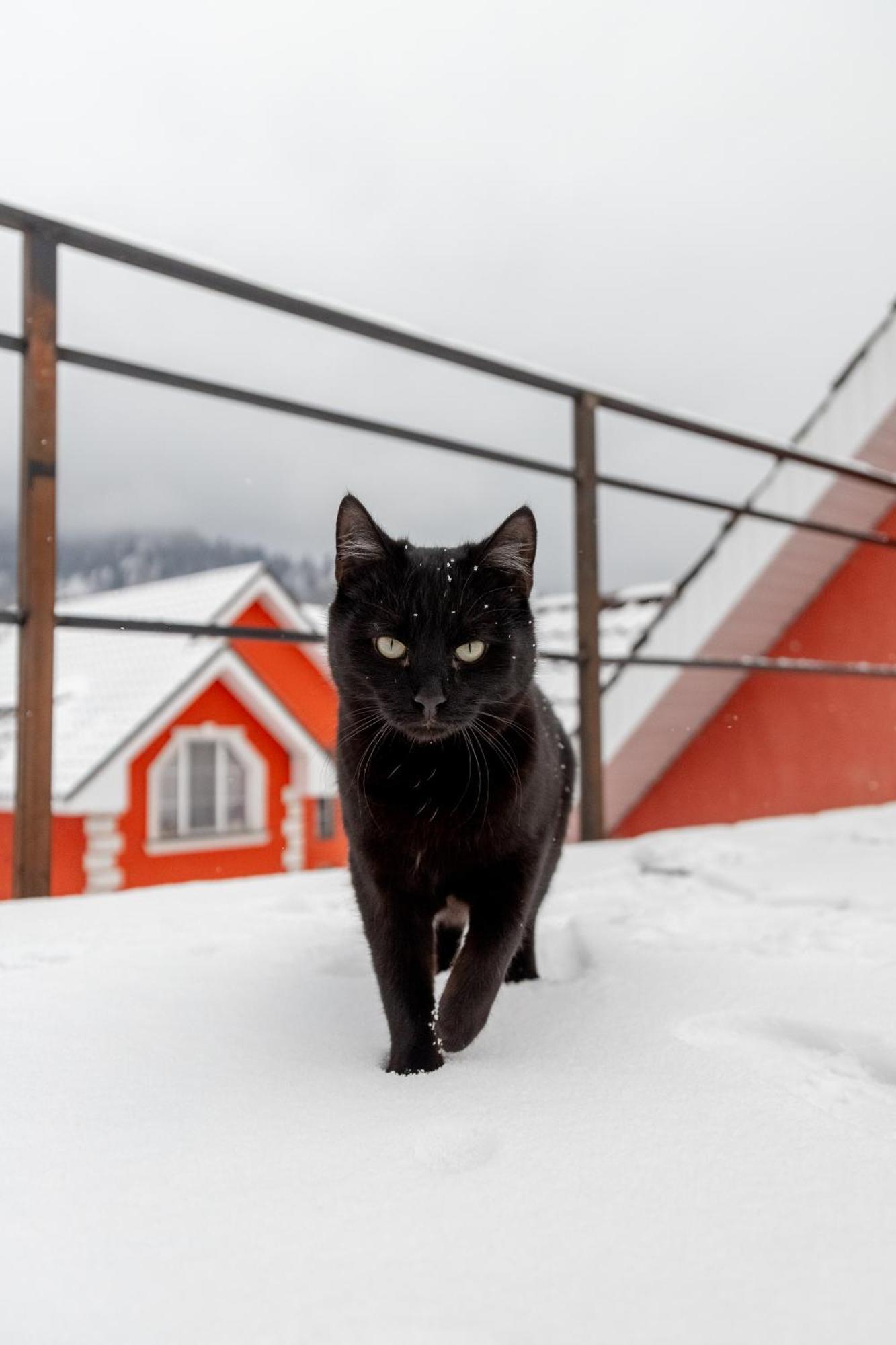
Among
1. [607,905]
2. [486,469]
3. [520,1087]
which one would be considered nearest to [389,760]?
[520,1087]

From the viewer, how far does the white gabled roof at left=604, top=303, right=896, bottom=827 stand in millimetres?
4297

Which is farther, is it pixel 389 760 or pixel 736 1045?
pixel 389 760

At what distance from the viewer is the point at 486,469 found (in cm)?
217

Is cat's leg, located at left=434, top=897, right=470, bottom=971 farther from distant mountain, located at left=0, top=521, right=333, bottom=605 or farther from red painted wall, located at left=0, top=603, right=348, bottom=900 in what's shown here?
red painted wall, located at left=0, top=603, right=348, bottom=900

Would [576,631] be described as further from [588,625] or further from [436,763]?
[436,763]

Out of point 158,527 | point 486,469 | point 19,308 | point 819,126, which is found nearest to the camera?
point 19,308

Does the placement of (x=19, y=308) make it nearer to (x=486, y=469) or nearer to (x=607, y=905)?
(x=486, y=469)

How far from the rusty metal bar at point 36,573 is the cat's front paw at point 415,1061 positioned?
0.83 m

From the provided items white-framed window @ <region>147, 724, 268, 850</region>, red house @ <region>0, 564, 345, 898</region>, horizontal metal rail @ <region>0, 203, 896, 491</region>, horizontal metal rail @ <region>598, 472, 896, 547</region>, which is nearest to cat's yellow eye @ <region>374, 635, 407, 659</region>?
horizontal metal rail @ <region>0, 203, 896, 491</region>

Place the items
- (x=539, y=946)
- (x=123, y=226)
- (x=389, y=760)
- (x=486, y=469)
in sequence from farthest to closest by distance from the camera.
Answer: (x=486, y=469) < (x=123, y=226) < (x=539, y=946) < (x=389, y=760)

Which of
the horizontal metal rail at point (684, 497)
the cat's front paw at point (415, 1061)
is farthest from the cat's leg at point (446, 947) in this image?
the horizontal metal rail at point (684, 497)

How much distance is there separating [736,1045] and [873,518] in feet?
14.9

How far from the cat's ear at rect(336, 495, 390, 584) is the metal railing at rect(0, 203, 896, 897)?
470 mm

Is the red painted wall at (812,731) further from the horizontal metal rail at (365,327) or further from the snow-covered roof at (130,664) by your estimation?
the snow-covered roof at (130,664)
